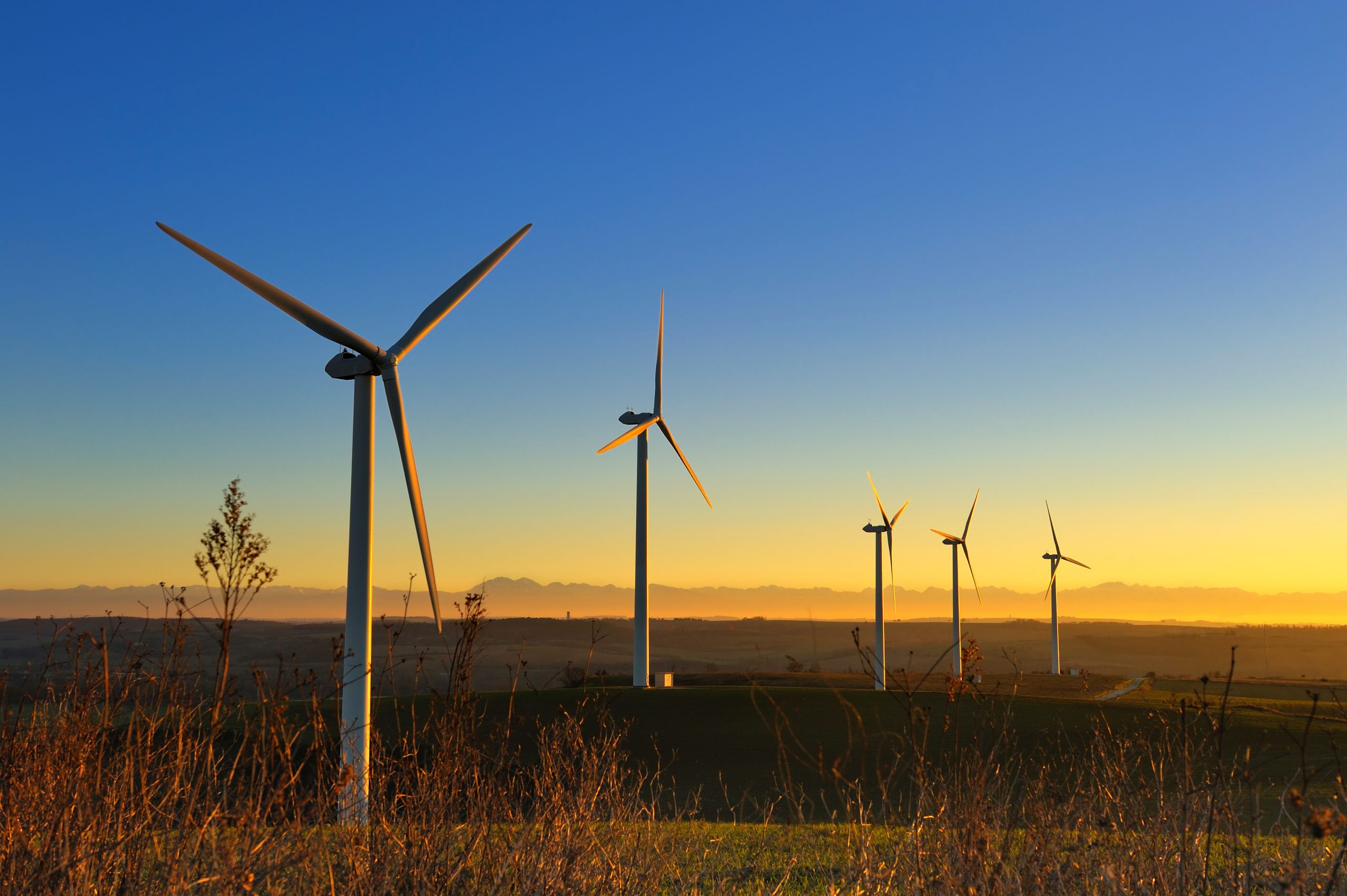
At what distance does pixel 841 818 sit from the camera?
23.9 meters

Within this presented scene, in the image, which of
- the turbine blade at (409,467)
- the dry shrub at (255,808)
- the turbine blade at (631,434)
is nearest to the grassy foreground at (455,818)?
the dry shrub at (255,808)

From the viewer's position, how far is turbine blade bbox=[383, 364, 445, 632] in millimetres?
20906

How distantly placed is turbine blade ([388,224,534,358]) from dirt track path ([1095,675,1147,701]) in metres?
37.7

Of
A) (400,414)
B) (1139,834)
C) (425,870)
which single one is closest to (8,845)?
(425,870)

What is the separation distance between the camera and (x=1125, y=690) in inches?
2387

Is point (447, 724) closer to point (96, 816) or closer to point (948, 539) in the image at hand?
point (96, 816)

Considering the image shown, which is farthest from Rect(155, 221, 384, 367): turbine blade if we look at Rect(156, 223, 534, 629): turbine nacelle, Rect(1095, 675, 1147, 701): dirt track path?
Rect(1095, 675, 1147, 701): dirt track path

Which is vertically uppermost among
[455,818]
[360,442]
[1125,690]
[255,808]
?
[360,442]

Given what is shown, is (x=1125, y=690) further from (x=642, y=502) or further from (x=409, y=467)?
(x=409, y=467)

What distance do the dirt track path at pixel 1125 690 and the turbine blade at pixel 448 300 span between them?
37.7m

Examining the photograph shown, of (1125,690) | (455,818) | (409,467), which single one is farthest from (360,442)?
(1125,690)

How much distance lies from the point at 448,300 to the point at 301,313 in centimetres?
404

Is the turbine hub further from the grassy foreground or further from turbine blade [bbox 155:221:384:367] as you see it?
the grassy foreground

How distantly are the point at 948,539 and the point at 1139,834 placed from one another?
65.2 meters
